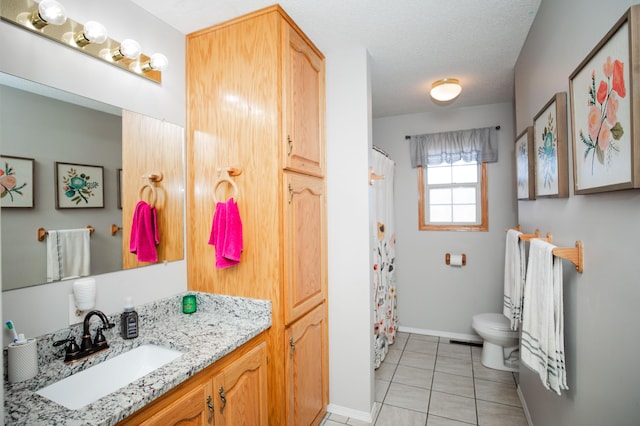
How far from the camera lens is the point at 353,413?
85.9 inches

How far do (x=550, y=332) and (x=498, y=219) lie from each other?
7.62 feet

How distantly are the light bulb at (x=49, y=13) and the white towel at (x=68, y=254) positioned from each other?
0.87m

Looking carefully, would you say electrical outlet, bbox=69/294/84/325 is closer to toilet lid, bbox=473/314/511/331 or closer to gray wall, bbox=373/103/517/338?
toilet lid, bbox=473/314/511/331

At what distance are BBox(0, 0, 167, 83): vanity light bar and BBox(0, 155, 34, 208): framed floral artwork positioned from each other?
1.81 ft

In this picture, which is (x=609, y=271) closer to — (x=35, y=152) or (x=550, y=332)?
(x=550, y=332)

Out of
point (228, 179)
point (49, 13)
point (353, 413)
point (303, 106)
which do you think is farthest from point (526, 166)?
point (49, 13)

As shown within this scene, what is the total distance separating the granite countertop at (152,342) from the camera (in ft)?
3.10

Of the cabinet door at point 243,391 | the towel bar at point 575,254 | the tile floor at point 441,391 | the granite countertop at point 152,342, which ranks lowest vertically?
the tile floor at point 441,391

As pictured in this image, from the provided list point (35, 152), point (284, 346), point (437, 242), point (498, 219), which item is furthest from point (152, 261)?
point (498, 219)

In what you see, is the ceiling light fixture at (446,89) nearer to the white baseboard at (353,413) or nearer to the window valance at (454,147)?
the window valance at (454,147)

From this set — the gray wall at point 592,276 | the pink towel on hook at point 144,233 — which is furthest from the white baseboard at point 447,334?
the pink towel on hook at point 144,233

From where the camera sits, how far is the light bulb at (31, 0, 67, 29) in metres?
1.20

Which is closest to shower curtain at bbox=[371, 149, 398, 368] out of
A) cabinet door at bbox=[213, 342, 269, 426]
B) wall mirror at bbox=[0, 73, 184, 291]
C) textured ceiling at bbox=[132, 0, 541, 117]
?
textured ceiling at bbox=[132, 0, 541, 117]

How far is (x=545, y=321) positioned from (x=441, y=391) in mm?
1527
